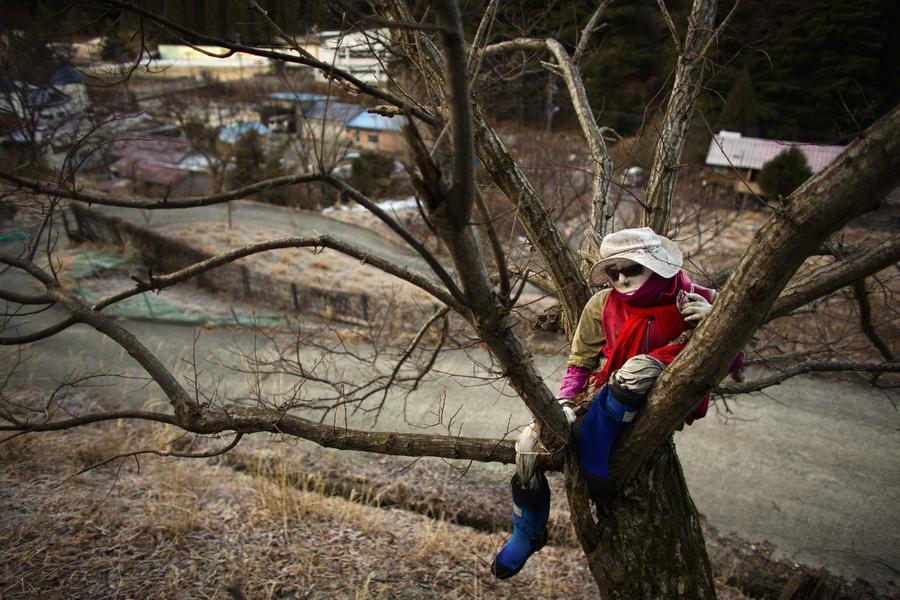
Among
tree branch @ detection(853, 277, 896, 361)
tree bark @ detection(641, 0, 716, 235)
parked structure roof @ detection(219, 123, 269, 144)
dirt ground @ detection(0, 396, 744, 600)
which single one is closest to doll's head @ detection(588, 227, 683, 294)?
tree bark @ detection(641, 0, 716, 235)

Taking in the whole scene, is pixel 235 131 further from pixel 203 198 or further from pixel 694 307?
pixel 694 307

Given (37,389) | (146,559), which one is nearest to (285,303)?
(37,389)

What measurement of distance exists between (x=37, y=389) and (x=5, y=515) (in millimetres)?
4402

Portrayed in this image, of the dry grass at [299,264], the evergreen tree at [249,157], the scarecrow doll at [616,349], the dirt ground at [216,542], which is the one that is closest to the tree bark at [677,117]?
the scarecrow doll at [616,349]

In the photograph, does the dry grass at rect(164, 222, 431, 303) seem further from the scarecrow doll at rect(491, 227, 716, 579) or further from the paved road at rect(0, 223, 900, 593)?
the scarecrow doll at rect(491, 227, 716, 579)

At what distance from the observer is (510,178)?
3.37m

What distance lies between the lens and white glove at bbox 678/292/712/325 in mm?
2518

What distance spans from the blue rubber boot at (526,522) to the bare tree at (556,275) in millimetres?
145

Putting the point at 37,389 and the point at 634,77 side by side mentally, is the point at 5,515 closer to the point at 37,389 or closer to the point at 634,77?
the point at 37,389

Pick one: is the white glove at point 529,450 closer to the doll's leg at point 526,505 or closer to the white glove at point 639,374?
the doll's leg at point 526,505

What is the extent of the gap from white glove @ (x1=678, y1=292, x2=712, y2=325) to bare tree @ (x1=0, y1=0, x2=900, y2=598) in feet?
0.84

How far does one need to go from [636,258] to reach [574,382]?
30.8 inches

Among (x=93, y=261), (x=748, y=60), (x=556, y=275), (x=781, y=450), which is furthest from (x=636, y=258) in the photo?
(x=748, y=60)

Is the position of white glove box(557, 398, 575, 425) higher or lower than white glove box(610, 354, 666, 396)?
lower
